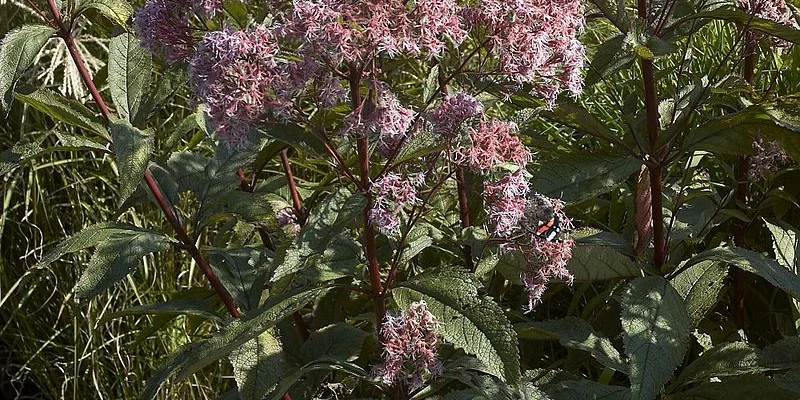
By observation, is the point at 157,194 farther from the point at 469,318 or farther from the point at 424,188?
the point at 469,318

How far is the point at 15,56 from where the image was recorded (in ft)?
5.00

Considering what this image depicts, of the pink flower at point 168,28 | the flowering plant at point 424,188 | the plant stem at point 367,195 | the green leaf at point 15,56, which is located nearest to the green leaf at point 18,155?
the flowering plant at point 424,188

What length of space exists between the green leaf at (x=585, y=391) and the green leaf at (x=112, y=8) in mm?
862

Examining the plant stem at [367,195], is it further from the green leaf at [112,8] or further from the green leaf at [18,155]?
the green leaf at [18,155]

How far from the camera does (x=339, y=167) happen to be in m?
1.37

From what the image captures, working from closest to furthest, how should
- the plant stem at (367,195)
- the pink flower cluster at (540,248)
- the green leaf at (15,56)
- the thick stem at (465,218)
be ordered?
the plant stem at (367,195) → the pink flower cluster at (540,248) → the green leaf at (15,56) → the thick stem at (465,218)

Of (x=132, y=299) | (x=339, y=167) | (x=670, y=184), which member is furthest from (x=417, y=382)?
(x=132, y=299)

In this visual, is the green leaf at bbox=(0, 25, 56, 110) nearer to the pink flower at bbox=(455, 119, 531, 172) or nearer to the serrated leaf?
the serrated leaf

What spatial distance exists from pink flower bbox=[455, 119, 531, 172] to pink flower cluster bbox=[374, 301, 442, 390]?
188 mm

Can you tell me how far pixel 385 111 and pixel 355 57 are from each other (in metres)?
0.08

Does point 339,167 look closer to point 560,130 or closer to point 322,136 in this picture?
point 322,136

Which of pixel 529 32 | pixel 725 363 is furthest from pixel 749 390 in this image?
pixel 529 32

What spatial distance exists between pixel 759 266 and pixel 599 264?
0.80 ft

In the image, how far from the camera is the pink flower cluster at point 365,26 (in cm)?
116
